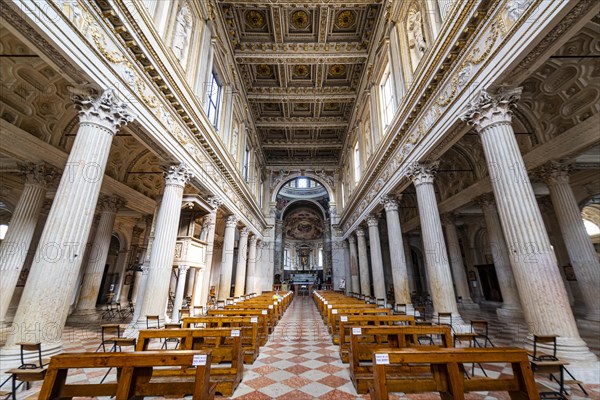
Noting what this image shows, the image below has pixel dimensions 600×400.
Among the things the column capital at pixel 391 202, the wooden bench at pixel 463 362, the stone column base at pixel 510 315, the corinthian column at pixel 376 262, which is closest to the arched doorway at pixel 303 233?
the corinthian column at pixel 376 262

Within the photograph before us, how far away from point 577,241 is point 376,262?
7.09 meters

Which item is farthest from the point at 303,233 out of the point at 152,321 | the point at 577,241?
the point at 152,321

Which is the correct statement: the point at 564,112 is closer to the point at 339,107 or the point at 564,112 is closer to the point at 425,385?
the point at 425,385

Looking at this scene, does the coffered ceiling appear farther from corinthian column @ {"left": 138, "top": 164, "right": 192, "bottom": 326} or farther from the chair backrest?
the chair backrest

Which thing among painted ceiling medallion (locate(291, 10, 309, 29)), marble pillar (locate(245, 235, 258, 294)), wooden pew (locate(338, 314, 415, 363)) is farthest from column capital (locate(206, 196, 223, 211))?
painted ceiling medallion (locate(291, 10, 309, 29))

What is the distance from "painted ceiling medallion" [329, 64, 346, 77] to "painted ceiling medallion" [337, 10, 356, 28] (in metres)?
2.38

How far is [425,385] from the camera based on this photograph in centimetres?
221

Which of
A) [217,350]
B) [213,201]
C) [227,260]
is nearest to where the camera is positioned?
[217,350]

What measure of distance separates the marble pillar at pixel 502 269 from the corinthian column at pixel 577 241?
64.6 inches

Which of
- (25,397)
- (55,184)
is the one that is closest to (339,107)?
(55,184)

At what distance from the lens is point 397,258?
381 inches

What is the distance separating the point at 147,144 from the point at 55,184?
171 inches

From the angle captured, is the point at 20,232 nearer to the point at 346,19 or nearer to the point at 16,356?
the point at 16,356

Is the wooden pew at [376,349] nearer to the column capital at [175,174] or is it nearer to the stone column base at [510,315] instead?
the column capital at [175,174]
